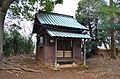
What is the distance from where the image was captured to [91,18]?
75.6 ft

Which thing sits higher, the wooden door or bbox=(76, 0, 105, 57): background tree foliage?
bbox=(76, 0, 105, 57): background tree foliage

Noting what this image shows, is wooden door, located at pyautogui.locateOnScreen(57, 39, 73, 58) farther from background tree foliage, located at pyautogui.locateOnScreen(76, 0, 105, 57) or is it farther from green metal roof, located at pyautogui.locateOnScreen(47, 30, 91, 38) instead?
background tree foliage, located at pyautogui.locateOnScreen(76, 0, 105, 57)

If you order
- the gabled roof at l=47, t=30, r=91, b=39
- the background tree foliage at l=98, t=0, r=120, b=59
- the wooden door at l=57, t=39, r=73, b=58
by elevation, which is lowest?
the wooden door at l=57, t=39, r=73, b=58

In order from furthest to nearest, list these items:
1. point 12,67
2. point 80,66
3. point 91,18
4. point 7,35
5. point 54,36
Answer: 1. point 91,18
2. point 7,35
3. point 80,66
4. point 54,36
5. point 12,67

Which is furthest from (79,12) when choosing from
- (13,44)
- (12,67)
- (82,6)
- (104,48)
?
(12,67)

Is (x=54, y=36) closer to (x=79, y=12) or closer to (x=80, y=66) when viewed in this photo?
(x=80, y=66)

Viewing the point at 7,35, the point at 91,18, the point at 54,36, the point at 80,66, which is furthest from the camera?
the point at 91,18

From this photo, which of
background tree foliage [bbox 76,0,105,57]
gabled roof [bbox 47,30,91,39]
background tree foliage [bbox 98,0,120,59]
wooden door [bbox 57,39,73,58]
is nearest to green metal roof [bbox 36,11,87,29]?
gabled roof [bbox 47,30,91,39]

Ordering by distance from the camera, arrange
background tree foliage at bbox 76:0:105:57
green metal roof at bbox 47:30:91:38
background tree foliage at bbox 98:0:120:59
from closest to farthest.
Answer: background tree foliage at bbox 98:0:120:59 → green metal roof at bbox 47:30:91:38 → background tree foliage at bbox 76:0:105:57

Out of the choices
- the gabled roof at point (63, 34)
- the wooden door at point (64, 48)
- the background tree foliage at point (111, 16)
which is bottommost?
the wooden door at point (64, 48)

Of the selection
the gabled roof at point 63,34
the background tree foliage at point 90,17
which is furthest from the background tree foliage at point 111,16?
the background tree foliage at point 90,17

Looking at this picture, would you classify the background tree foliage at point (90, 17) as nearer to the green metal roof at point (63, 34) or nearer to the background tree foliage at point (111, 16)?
the background tree foliage at point (111, 16)

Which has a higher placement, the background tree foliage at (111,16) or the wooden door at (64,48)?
the background tree foliage at (111,16)

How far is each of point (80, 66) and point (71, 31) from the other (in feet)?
9.80
